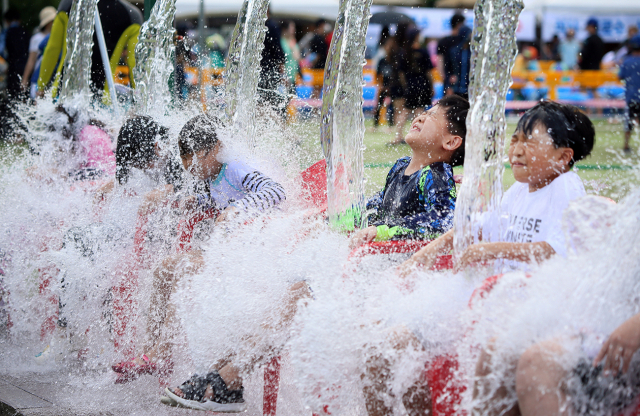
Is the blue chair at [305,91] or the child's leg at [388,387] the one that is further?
the blue chair at [305,91]

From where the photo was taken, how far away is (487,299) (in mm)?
1683

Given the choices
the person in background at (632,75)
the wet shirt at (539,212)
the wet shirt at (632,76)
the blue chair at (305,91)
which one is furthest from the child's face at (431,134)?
the blue chair at (305,91)

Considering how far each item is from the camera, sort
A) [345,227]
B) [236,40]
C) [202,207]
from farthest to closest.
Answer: [236,40], [202,207], [345,227]

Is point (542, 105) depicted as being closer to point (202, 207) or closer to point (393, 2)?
point (202, 207)

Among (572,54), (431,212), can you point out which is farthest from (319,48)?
(431,212)

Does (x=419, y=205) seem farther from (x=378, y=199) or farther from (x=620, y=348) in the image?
(x=620, y=348)

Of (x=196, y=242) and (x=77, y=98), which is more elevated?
(x=77, y=98)

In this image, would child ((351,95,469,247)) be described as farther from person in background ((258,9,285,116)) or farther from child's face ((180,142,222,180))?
person in background ((258,9,285,116))

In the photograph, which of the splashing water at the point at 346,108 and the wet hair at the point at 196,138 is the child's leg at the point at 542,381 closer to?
the splashing water at the point at 346,108

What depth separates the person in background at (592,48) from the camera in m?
12.0

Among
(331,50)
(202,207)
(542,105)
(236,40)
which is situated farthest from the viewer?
(236,40)

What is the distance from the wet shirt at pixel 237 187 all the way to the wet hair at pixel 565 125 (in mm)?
1123

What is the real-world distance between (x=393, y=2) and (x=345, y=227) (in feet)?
55.0

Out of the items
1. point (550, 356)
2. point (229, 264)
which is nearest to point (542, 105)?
point (550, 356)
